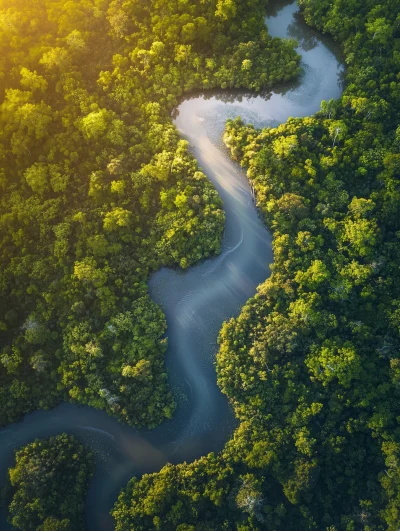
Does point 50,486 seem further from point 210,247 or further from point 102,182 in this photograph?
point 102,182

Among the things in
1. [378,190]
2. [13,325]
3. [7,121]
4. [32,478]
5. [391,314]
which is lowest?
[391,314]

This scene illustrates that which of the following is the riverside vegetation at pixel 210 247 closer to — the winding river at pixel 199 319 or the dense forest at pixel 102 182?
the dense forest at pixel 102 182

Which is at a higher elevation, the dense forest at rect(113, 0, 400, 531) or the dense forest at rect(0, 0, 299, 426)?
the dense forest at rect(0, 0, 299, 426)

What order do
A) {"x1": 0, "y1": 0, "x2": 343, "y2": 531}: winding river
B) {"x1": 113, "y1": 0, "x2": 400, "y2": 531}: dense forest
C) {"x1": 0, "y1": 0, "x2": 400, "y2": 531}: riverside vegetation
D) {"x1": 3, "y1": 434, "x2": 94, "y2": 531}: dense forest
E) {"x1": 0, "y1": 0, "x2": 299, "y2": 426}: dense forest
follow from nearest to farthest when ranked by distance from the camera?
{"x1": 3, "y1": 434, "x2": 94, "y2": 531}: dense forest → {"x1": 113, "y1": 0, "x2": 400, "y2": 531}: dense forest → {"x1": 0, "y1": 0, "x2": 400, "y2": 531}: riverside vegetation → {"x1": 0, "y1": 0, "x2": 343, "y2": 531}: winding river → {"x1": 0, "y1": 0, "x2": 299, "y2": 426}: dense forest

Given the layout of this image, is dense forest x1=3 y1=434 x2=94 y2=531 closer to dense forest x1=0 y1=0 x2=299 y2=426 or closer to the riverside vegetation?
the riverside vegetation

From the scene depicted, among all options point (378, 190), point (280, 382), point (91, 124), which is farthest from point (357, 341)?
A: point (91, 124)

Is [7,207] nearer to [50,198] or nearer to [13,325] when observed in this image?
→ [50,198]

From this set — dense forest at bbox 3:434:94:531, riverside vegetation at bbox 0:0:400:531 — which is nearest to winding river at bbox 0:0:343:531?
dense forest at bbox 3:434:94:531
